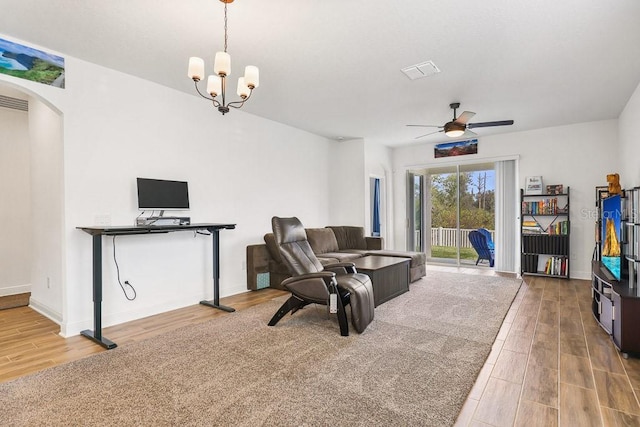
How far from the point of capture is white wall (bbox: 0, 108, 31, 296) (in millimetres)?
4574

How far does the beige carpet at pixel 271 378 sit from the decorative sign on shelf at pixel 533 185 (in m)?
3.41

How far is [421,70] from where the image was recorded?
343 centimetres

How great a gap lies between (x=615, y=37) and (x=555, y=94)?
4.80 ft

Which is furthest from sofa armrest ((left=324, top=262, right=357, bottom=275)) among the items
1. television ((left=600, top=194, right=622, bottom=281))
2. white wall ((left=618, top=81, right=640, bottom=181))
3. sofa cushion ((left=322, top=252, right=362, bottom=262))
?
white wall ((left=618, top=81, right=640, bottom=181))

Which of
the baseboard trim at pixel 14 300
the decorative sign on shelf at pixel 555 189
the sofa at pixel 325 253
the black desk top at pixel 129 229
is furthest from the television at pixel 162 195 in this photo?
the decorative sign on shelf at pixel 555 189

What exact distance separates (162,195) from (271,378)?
246 centimetres

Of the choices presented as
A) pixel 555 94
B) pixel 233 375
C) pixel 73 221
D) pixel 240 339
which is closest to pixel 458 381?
pixel 233 375

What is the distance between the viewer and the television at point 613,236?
3.20 metres

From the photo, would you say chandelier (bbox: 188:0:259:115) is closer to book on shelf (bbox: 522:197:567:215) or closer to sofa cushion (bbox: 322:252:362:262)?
sofa cushion (bbox: 322:252:362:262)

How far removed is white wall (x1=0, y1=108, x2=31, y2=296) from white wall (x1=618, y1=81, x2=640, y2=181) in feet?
25.9

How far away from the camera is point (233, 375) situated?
90.9 inches

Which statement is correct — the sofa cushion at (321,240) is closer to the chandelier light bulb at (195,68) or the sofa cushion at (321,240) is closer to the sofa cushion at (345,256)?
the sofa cushion at (345,256)

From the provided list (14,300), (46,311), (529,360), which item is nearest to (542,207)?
(529,360)

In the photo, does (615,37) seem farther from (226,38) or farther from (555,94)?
(226,38)
